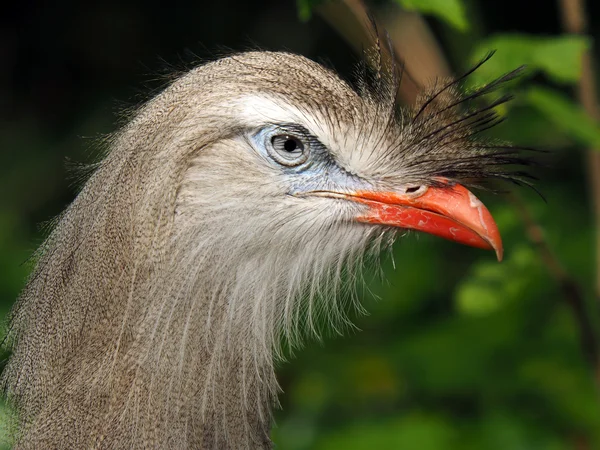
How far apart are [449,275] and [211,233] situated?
7.66 feet

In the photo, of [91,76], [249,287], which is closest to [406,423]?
[249,287]

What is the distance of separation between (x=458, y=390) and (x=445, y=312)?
53 centimetres

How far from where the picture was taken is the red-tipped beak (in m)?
1.84

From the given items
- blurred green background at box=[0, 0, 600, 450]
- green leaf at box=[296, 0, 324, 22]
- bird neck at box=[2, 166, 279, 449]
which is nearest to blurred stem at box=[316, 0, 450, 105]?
blurred green background at box=[0, 0, 600, 450]

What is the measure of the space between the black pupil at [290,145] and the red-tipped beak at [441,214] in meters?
0.19

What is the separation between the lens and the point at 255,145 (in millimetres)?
1788

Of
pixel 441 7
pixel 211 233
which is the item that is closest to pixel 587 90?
pixel 441 7

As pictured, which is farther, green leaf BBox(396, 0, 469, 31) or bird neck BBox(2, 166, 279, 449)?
green leaf BBox(396, 0, 469, 31)

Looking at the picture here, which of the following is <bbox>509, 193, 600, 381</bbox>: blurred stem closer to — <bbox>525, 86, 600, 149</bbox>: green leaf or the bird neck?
<bbox>525, 86, 600, 149</bbox>: green leaf

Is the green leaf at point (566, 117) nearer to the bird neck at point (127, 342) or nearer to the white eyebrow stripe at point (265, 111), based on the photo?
the white eyebrow stripe at point (265, 111)

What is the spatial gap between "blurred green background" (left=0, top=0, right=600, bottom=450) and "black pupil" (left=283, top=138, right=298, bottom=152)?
0.35 metres

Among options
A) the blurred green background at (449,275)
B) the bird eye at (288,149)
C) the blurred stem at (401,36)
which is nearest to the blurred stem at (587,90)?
the blurred green background at (449,275)

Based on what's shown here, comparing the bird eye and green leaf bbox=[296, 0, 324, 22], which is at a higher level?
green leaf bbox=[296, 0, 324, 22]

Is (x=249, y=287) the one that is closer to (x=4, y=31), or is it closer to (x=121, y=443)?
(x=121, y=443)
